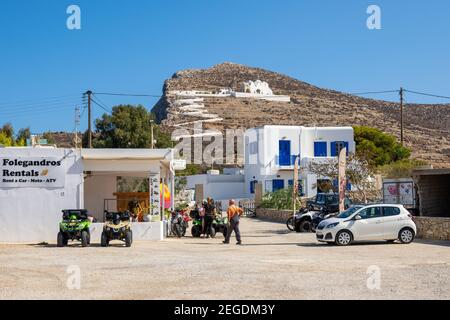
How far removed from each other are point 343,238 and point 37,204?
39.0 ft

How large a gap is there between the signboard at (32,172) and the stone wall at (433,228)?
549 inches

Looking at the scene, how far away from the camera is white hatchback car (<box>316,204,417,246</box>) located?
23.7m

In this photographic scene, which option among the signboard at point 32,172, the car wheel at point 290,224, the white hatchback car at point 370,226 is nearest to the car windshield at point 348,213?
the white hatchback car at point 370,226

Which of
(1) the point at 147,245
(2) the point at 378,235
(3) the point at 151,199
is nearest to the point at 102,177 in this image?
(3) the point at 151,199

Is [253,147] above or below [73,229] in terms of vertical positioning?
above

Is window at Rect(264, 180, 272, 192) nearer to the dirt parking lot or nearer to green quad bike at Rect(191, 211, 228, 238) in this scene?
green quad bike at Rect(191, 211, 228, 238)

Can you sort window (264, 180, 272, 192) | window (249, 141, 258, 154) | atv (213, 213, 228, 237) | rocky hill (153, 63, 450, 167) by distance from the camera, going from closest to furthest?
atv (213, 213, 228, 237) → window (264, 180, 272, 192) → window (249, 141, 258, 154) → rocky hill (153, 63, 450, 167)

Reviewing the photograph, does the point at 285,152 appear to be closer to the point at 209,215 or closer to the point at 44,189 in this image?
the point at 209,215

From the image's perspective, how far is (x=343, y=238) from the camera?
23.6 m

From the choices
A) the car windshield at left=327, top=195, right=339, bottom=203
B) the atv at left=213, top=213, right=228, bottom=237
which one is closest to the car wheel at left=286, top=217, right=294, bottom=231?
the car windshield at left=327, top=195, right=339, bottom=203

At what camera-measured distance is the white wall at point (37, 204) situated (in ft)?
87.5

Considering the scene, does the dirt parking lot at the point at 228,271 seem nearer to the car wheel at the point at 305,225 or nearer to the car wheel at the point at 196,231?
the car wheel at the point at 196,231

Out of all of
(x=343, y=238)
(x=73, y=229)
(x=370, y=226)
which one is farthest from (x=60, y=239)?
(x=370, y=226)

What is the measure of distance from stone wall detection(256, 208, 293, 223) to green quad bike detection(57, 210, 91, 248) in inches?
682
